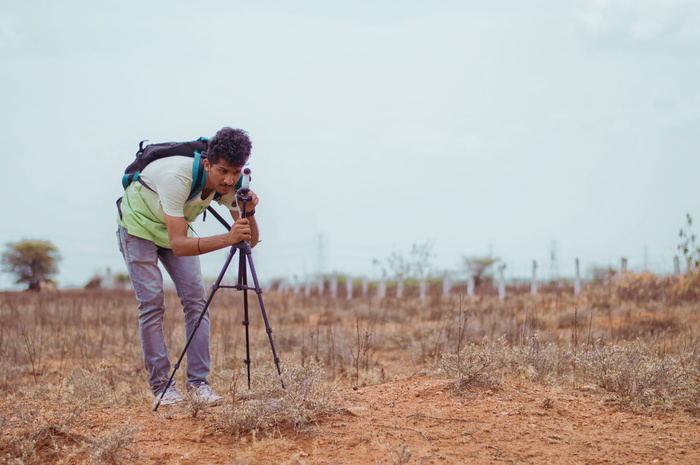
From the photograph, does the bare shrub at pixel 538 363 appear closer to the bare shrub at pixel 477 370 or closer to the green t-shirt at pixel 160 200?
the bare shrub at pixel 477 370

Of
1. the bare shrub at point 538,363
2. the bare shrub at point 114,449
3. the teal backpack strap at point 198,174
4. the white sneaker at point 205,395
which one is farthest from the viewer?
the bare shrub at point 538,363

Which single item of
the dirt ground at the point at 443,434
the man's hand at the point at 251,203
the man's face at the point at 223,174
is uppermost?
the man's face at the point at 223,174

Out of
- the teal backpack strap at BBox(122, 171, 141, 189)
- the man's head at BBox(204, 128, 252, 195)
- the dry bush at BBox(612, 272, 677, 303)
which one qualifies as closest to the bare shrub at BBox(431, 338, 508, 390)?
the man's head at BBox(204, 128, 252, 195)

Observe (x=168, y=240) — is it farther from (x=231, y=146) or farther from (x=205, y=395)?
(x=205, y=395)

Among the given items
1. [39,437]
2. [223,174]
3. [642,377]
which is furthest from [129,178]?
[642,377]

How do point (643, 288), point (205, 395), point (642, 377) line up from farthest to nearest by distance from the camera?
point (643, 288)
point (642, 377)
point (205, 395)

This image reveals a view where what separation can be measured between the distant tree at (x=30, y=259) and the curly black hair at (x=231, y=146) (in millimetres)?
32469

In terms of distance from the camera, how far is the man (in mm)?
3900

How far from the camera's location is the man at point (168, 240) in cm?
390

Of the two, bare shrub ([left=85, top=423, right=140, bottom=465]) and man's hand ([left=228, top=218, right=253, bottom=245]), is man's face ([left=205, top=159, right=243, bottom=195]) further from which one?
bare shrub ([left=85, top=423, right=140, bottom=465])

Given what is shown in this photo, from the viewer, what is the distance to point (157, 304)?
430cm

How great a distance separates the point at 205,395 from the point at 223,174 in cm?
149

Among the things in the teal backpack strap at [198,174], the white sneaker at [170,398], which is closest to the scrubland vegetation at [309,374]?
the white sneaker at [170,398]

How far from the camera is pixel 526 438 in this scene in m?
3.37
